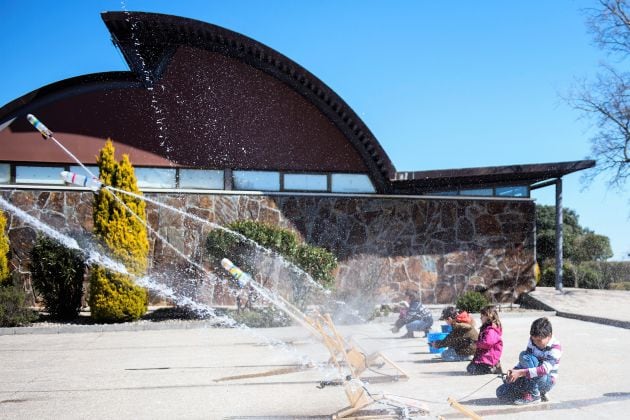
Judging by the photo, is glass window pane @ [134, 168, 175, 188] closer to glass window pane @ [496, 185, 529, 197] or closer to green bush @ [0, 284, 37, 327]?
green bush @ [0, 284, 37, 327]

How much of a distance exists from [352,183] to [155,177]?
19.5 ft

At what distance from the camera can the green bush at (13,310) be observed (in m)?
13.8

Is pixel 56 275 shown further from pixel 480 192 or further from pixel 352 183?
pixel 480 192

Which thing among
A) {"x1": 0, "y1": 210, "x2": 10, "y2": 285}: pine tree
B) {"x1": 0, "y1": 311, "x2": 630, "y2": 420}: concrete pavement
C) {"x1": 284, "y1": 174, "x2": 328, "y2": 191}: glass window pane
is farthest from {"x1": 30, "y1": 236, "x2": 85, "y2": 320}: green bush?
{"x1": 284, "y1": 174, "x2": 328, "y2": 191}: glass window pane

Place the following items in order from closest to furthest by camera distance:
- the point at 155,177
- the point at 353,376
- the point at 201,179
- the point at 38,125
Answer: the point at 353,376, the point at 38,125, the point at 155,177, the point at 201,179

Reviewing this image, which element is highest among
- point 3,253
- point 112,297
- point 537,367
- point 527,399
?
point 3,253

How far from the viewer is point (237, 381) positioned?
7977mm

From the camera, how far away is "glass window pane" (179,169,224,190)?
1780 centimetres

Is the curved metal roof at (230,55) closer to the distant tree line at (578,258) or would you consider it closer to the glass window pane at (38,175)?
the glass window pane at (38,175)

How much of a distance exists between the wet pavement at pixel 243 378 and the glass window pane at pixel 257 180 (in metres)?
5.84

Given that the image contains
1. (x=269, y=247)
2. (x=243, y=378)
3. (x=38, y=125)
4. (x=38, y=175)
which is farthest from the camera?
(x=38, y=175)

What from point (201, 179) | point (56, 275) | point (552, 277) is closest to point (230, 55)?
point (201, 179)

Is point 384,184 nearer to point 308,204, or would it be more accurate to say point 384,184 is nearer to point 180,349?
point 308,204

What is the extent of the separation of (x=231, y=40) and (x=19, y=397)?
12.6 meters
